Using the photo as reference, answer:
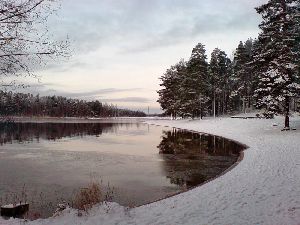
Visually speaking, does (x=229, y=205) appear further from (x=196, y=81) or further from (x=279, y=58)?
(x=196, y=81)

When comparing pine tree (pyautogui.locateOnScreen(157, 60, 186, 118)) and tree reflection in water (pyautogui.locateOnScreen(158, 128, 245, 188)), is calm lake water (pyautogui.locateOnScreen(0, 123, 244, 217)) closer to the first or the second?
tree reflection in water (pyautogui.locateOnScreen(158, 128, 245, 188))

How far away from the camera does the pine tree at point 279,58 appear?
34344mm

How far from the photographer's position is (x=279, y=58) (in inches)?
1382

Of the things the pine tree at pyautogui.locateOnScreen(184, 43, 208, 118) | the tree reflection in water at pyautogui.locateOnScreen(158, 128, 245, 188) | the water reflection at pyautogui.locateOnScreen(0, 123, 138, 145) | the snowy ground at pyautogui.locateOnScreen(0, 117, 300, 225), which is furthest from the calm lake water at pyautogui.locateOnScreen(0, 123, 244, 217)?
the pine tree at pyautogui.locateOnScreen(184, 43, 208, 118)

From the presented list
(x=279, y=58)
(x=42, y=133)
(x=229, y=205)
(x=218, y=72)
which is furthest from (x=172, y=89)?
(x=229, y=205)

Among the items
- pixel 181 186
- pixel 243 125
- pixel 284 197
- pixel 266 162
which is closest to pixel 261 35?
pixel 243 125

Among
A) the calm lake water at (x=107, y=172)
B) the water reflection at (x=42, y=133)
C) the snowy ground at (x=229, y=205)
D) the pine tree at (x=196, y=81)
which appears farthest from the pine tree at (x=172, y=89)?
the snowy ground at (x=229, y=205)

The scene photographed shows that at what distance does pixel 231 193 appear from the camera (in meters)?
13.7

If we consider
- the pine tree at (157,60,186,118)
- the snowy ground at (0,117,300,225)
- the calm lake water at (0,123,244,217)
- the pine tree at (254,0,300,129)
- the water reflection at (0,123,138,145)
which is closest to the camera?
the snowy ground at (0,117,300,225)

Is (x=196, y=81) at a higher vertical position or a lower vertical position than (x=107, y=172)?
higher

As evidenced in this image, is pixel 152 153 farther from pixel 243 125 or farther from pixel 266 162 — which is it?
pixel 243 125

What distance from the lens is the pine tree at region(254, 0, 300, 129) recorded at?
3434 cm

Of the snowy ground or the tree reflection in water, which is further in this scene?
the tree reflection in water

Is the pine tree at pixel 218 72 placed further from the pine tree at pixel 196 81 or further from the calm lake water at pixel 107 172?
the calm lake water at pixel 107 172
